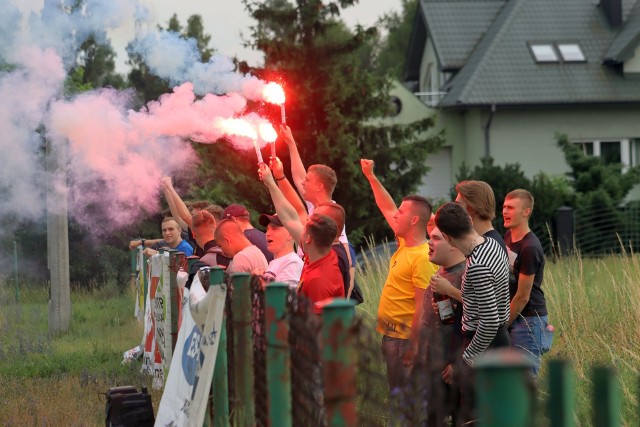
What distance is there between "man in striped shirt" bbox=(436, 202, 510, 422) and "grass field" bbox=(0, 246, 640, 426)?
2.38 ft

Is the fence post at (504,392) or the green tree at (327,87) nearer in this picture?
the fence post at (504,392)

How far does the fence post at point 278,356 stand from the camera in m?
4.22

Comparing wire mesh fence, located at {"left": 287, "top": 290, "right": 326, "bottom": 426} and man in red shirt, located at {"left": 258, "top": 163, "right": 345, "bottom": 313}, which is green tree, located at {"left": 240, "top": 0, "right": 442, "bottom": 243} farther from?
wire mesh fence, located at {"left": 287, "top": 290, "right": 326, "bottom": 426}

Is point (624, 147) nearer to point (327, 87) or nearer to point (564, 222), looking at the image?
point (564, 222)

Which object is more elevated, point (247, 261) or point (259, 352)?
point (247, 261)

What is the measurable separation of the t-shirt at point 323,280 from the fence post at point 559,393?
3.76 metres

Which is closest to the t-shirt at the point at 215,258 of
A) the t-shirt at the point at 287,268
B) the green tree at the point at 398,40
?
the t-shirt at the point at 287,268

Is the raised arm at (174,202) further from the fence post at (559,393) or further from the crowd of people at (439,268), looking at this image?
the fence post at (559,393)

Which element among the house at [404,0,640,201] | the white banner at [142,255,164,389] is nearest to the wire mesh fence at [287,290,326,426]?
the white banner at [142,255,164,389]

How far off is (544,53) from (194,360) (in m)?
30.1

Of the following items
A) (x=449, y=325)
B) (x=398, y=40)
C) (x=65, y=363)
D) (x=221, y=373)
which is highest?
(x=398, y=40)

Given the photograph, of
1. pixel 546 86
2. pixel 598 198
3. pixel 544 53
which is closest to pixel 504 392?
pixel 598 198

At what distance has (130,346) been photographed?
12375mm

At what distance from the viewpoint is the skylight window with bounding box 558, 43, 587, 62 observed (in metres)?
33.9
